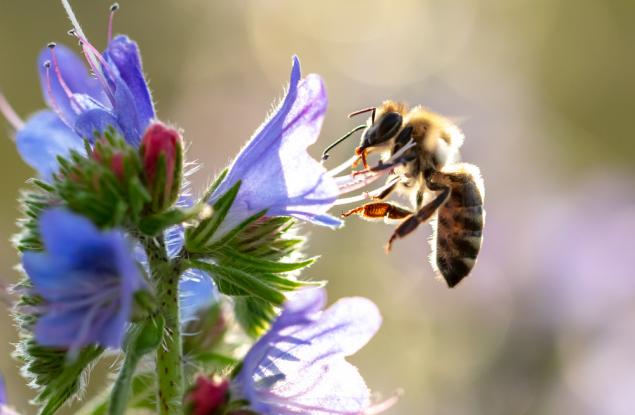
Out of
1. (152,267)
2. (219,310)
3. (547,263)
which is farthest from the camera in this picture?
(547,263)

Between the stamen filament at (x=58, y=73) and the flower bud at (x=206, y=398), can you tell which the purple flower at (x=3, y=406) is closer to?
the flower bud at (x=206, y=398)

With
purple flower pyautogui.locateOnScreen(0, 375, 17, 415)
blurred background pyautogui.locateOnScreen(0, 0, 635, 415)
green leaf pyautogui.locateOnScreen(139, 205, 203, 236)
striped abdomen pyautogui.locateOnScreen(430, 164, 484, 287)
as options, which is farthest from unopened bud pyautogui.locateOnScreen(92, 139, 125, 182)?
blurred background pyautogui.locateOnScreen(0, 0, 635, 415)

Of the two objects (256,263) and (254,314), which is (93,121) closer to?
(256,263)

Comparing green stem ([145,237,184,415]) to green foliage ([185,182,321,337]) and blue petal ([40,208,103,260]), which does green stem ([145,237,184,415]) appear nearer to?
green foliage ([185,182,321,337])

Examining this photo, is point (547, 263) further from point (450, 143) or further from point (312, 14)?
point (312, 14)

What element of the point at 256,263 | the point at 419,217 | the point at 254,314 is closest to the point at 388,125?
the point at 419,217

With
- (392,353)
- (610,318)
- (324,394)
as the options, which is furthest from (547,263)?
(324,394)

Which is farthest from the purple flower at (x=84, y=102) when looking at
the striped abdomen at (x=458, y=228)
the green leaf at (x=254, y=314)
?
the striped abdomen at (x=458, y=228)
